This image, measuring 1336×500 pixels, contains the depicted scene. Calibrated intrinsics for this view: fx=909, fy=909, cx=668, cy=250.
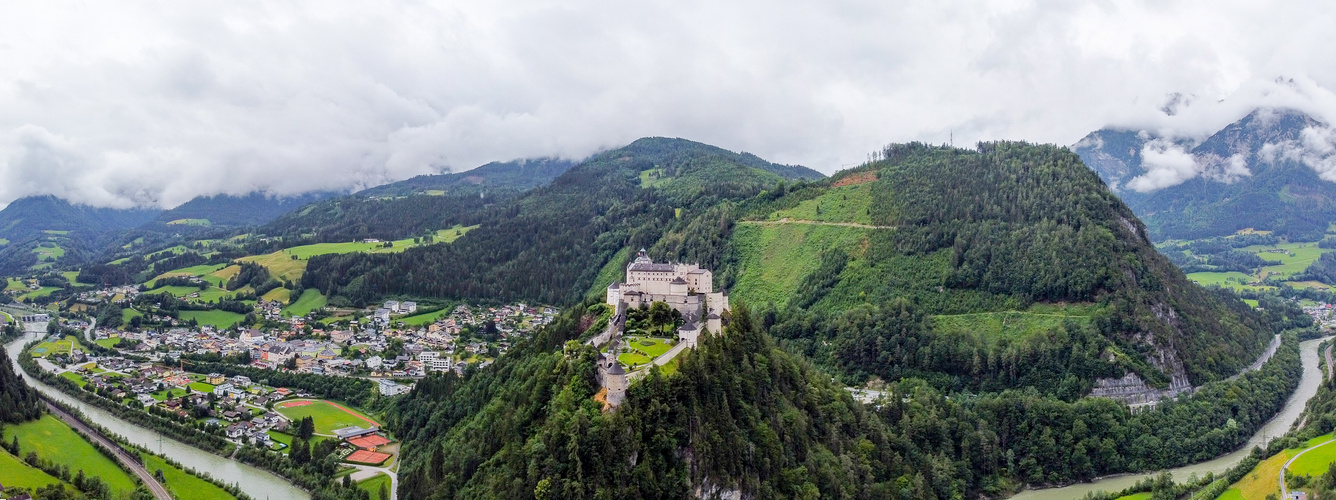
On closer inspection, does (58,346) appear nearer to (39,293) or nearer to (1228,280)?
(39,293)

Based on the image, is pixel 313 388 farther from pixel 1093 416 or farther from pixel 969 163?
pixel 969 163

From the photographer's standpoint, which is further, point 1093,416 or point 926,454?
point 1093,416

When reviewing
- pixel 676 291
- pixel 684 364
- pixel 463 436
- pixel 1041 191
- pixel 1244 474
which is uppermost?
pixel 1041 191

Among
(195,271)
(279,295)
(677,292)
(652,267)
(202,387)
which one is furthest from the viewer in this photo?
(195,271)

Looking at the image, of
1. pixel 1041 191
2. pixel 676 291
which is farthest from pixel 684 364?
pixel 1041 191

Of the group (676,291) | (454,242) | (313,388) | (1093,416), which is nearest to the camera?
(676,291)

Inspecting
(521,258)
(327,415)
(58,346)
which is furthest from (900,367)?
(58,346)

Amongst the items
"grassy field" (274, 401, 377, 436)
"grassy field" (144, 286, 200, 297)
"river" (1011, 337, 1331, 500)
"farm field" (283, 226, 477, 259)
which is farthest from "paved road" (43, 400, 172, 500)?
"farm field" (283, 226, 477, 259)

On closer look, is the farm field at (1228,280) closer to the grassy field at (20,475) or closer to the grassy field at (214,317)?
the grassy field at (214,317)
